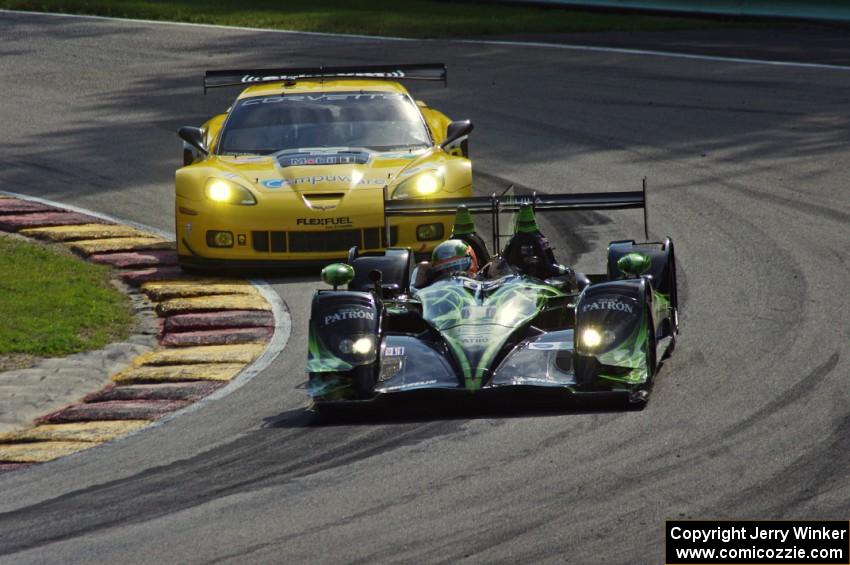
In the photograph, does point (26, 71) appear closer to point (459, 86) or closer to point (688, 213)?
point (459, 86)

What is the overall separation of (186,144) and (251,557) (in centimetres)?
884

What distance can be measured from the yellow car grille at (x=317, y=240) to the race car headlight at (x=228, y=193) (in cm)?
30

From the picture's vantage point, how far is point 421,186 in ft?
44.4

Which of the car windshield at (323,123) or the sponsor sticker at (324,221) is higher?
the car windshield at (323,123)

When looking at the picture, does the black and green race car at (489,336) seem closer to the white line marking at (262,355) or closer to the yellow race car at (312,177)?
the white line marking at (262,355)

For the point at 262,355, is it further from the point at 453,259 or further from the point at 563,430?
the point at 563,430

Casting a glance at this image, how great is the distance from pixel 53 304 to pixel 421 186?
3131 mm

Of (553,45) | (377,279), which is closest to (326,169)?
(377,279)

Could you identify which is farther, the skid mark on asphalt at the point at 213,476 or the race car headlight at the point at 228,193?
the race car headlight at the point at 228,193

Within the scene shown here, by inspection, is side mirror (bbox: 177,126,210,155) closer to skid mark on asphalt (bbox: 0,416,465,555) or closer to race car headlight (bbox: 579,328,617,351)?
skid mark on asphalt (bbox: 0,416,465,555)

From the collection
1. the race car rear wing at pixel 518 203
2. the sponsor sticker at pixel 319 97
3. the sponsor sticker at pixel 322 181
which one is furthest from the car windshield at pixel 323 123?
the race car rear wing at pixel 518 203

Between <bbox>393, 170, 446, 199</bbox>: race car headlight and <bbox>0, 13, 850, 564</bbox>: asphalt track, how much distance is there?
3.72 ft

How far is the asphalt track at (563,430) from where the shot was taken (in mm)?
7223

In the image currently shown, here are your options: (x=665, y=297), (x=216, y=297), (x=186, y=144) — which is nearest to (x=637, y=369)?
(x=665, y=297)
